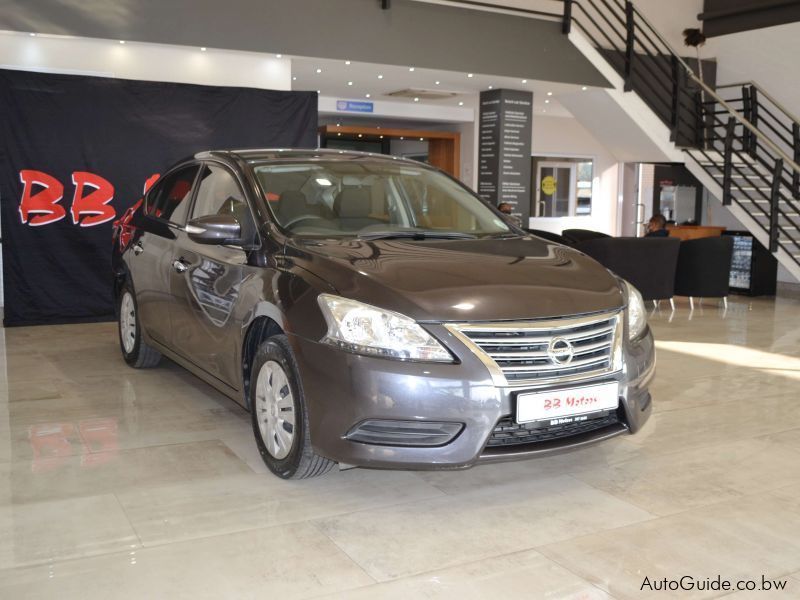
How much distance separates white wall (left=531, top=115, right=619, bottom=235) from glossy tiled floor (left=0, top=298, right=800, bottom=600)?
41.5 ft

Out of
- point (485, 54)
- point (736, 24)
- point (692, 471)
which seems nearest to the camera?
point (692, 471)

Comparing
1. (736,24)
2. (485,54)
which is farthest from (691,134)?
(485,54)

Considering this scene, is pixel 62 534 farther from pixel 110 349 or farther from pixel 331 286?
pixel 110 349

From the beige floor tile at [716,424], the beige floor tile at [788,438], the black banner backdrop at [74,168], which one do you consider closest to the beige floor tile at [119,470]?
the beige floor tile at [716,424]

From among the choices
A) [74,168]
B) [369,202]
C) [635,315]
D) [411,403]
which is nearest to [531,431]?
[411,403]

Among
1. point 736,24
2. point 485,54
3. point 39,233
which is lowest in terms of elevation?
point 39,233

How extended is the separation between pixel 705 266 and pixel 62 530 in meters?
7.54

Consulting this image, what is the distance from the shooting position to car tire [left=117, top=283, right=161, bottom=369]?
5.14 m

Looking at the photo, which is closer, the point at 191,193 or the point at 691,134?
the point at 191,193

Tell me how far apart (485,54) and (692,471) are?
26.0 feet

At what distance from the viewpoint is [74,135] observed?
743 cm

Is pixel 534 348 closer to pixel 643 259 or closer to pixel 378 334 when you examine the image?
pixel 378 334

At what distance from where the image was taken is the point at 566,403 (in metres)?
2.93

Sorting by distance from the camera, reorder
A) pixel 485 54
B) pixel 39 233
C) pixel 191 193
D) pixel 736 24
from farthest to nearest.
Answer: pixel 736 24 < pixel 485 54 < pixel 39 233 < pixel 191 193
